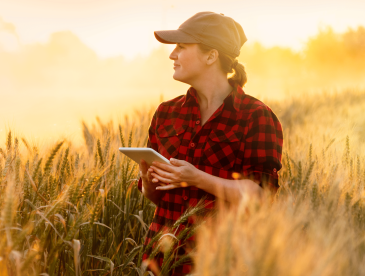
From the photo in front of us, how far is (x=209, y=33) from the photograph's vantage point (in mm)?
1664

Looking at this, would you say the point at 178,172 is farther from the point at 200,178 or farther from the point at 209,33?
the point at 209,33

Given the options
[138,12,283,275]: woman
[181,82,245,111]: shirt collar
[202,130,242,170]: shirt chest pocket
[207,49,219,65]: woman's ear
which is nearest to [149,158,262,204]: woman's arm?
[138,12,283,275]: woman

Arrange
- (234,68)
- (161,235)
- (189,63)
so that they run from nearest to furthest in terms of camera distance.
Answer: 1. (161,235)
2. (189,63)
3. (234,68)

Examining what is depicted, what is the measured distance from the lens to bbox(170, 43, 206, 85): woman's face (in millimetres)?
1646

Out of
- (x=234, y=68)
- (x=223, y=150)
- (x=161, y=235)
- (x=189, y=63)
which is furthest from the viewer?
(x=234, y=68)

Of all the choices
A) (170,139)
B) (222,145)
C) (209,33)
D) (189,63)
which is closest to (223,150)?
(222,145)

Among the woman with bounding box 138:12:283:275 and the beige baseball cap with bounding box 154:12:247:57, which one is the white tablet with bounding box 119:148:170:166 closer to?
the woman with bounding box 138:12:283:275

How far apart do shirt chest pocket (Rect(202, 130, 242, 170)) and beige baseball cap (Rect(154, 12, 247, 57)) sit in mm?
447

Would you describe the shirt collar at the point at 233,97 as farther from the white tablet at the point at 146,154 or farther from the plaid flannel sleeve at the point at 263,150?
the white tablet at the point at 146,154

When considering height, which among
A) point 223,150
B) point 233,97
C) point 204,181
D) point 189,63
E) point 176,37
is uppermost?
point 176,37

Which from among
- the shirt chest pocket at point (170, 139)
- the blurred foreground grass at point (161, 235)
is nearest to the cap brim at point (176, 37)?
the shirt chest pocket at point (170, 139)

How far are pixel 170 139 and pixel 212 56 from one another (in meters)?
0.46

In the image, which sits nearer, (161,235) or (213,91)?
(161,235)

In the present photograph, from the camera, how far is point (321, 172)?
1942 mm
